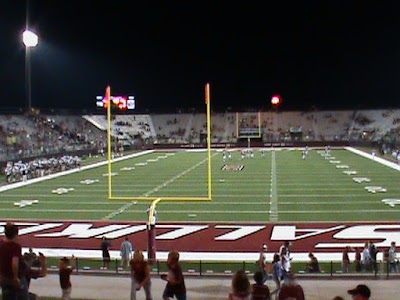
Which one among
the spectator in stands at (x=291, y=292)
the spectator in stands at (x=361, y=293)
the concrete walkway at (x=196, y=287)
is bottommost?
the concrete walkway at (x=196, y=287)

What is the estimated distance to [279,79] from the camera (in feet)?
203

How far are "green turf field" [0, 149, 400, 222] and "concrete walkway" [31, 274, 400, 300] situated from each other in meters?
8.65

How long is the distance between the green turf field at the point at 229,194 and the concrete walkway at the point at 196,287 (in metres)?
8.65

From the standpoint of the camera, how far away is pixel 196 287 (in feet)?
34.0

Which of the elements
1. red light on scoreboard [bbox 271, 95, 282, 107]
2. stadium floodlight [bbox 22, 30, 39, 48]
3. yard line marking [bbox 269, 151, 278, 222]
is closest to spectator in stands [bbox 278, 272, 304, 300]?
yard line marking [bbox 269, 151, 278, 222]

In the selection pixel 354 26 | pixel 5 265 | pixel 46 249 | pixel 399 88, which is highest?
pixel 354 26

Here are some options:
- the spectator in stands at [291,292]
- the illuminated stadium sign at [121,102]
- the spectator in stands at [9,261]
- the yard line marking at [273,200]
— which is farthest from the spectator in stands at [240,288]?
the illuminated stadium sign at [121,102]

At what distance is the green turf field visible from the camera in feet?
68.0

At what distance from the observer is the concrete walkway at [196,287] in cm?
953

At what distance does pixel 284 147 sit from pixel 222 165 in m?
22.2

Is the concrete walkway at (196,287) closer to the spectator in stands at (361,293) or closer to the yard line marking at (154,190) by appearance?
the spectator in stands at (361,293)

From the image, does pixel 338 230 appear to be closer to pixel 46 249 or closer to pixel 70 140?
pixel 46 249

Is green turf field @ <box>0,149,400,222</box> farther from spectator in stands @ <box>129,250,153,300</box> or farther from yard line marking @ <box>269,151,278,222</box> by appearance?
spectator in stands @ <box>129,250,153,300</box>

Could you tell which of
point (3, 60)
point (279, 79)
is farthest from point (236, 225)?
point (279, 79)
